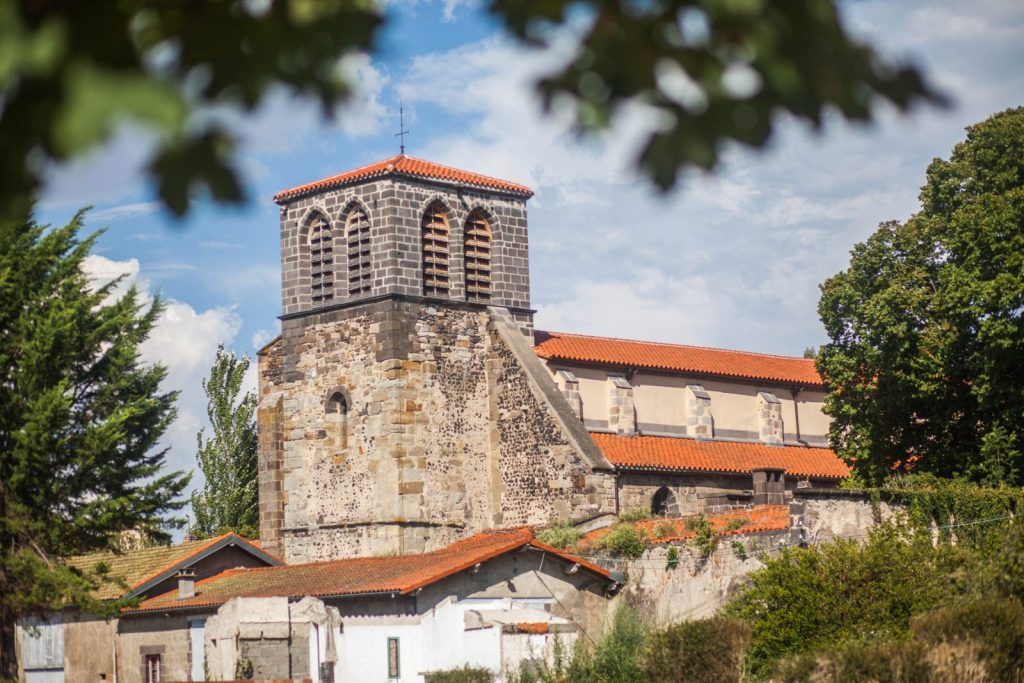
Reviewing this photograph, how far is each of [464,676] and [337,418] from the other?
1358 cm

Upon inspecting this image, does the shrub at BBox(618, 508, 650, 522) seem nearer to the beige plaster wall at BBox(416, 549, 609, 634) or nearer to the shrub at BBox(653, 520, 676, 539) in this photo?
the shrub at BBox(653, 520, 676, 539)

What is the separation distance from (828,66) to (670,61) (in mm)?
389

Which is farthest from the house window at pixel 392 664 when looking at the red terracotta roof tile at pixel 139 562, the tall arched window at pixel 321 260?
the tall arched window at pixel 321 260

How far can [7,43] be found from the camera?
10.6ft

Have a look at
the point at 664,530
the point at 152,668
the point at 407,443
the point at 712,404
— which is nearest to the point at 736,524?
the point at 664,530

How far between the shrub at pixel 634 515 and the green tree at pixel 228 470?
1709cm

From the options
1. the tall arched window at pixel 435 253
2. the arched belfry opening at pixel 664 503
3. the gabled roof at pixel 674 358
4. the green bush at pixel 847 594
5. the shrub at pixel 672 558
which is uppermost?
the tall arched window at pixel 435 253

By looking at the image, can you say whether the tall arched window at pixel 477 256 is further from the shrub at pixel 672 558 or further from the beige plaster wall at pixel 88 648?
the beige plaster wall at pixel 88 648

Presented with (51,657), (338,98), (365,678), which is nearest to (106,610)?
(365,678)

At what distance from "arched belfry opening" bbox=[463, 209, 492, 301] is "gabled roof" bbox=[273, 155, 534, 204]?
0.93 metres

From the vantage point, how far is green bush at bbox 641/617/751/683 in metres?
20.7

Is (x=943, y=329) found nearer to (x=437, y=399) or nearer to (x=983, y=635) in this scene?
(x=437, y=399)

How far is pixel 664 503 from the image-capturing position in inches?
1458

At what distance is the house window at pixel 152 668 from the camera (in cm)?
3328
